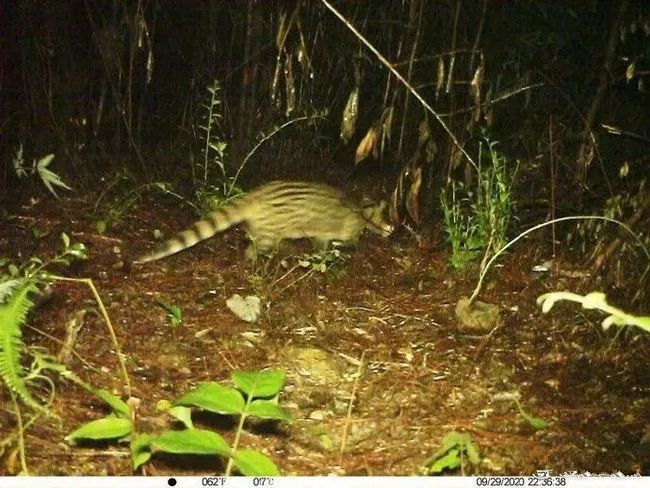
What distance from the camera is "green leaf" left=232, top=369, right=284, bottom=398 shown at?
1901 millimetres

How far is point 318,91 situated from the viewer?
4.74 metres

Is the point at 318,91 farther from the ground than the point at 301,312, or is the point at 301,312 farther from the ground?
the point at 318,91

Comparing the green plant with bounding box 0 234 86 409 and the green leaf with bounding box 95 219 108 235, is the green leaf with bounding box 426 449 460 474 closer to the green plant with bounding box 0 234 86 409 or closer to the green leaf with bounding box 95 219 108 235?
the green plant with bounding box 0 234 86 409

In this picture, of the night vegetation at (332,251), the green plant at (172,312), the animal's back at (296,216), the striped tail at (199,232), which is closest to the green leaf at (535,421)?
the night vegetation at (332,251)

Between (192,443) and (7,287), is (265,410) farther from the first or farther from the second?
(7,287)

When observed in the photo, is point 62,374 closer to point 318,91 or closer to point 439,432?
point 439,432

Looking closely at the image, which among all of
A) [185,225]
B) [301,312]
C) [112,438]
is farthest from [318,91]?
[112,438]

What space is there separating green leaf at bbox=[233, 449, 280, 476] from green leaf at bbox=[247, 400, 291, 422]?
0.12 meters

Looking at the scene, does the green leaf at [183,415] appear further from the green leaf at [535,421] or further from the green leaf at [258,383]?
the green leaf at [535,421]

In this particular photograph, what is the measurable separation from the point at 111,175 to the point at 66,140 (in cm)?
41

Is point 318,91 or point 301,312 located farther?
point 318,91

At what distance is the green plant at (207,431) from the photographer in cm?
172

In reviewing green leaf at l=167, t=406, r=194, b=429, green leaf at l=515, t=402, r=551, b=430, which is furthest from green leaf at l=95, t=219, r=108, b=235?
green leaf at l=515, t=402, r=551, b=430

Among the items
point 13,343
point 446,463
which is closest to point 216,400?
point 13,343
